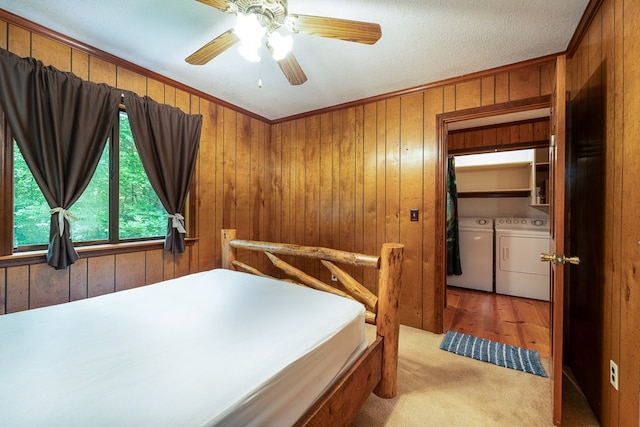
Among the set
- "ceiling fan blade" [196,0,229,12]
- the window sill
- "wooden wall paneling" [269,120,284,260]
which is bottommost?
the window sill

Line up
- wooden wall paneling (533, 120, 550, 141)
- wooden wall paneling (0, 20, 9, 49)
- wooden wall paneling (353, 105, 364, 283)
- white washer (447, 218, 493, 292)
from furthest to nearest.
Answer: white washer (447, 218, 493, 292) < wooden wall paneling (533, 120, 550, 141) < wooden wall paneling (353, 105, 364, 283) < wooden wall paneling (0, 20, 9, 49)

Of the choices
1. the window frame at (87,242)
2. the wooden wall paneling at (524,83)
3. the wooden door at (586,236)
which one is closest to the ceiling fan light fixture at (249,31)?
the window frame at (87,242)

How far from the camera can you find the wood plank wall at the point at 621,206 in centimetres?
105

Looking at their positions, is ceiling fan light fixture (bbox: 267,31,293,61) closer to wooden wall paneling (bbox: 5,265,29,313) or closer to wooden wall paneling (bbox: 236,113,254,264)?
wooden wall paneling (bbox: 236,113,254,264)

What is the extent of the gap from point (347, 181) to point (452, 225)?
185cm

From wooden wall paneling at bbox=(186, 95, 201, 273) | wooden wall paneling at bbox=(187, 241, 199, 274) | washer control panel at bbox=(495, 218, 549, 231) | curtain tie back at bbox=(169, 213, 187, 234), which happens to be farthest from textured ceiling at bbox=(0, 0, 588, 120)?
washer control panel at bbox=(495, 218, 549, 231)

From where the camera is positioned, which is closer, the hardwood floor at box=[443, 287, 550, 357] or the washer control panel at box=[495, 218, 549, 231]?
the hardwood floor at box=[443, 287, 550, 357]

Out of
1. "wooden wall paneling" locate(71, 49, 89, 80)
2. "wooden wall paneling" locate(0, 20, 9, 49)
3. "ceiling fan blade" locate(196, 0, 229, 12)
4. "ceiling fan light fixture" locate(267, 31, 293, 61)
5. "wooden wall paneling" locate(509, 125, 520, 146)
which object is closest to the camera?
"ceiling fan blade" locate(196, 0, 229, 12)

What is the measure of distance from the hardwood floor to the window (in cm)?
306

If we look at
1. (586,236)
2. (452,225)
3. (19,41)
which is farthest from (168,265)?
(452,225)

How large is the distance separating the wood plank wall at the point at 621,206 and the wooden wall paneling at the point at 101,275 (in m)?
3.05

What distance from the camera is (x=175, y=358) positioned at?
911 mm

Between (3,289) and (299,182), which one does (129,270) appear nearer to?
(3,289)

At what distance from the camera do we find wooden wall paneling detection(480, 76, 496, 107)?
2.24m
